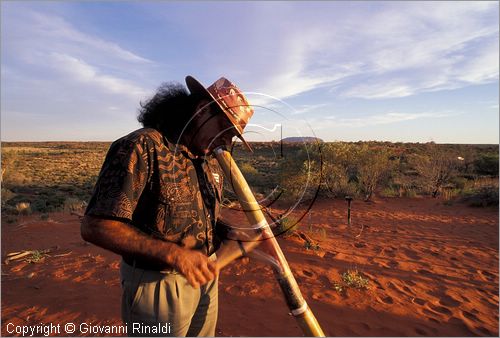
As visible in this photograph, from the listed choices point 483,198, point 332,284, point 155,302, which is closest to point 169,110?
point 155,302

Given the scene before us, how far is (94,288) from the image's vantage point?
521 cm

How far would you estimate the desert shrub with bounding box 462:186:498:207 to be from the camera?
40.2ft

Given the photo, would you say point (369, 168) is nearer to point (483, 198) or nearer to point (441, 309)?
point (483, 198)

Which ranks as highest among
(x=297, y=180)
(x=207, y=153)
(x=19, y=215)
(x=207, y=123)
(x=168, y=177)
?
(x=207, y=123)

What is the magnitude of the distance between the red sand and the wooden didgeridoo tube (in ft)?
8.56

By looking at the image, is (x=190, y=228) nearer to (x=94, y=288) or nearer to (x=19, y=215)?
(x=94, y=288)

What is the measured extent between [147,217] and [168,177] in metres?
0.23

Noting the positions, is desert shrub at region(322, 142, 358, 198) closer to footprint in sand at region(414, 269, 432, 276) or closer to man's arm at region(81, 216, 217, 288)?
footprint in sand at region(414, 269, 432, 276)

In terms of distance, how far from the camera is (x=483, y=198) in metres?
12.5

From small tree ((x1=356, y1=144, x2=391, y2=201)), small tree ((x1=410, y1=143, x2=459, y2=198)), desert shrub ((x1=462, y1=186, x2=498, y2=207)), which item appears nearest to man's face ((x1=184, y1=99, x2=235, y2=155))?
small tree ((x1=356, y1=144, x2=391, y2=201))

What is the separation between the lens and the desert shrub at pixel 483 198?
12242mm

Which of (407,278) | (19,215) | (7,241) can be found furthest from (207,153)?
(19,215)

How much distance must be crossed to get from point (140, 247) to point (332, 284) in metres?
4.58

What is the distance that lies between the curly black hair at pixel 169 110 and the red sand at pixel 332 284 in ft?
10.2
